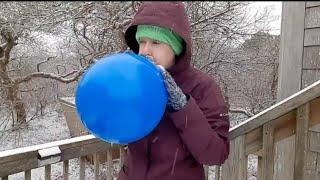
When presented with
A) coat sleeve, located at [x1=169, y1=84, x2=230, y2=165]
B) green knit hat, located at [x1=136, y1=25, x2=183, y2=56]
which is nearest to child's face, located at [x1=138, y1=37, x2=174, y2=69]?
green knit hat, located at [x1=136, y1=25, x2=183, y2=56]

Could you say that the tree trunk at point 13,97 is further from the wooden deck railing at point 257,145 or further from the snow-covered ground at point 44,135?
the wooden deck railing at point 257,145

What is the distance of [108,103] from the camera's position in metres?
0.92

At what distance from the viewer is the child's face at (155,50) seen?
1.19 meters

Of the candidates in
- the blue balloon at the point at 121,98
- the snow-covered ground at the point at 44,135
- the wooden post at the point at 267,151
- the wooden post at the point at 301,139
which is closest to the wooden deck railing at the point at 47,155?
the blue balloon at the point at 121,98

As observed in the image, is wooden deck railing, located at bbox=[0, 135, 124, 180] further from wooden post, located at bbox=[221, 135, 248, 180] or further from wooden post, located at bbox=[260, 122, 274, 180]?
wooden post, located at bbox=[260, 122, 274, 180]

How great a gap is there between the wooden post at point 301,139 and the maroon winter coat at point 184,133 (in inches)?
16.7

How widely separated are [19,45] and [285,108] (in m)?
6.58

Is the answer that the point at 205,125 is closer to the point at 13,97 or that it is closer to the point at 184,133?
the point at 184,133

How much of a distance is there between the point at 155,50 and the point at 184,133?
28cm

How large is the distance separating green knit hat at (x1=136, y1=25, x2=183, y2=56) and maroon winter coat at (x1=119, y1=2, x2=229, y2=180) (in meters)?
0.02

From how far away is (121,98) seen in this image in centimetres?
91

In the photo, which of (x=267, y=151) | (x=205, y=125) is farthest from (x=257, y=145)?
(x=205, y=125)

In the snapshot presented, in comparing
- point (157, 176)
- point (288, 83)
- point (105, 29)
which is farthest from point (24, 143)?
point (157, 176)

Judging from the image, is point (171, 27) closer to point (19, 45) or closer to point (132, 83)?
point (132, 83)
